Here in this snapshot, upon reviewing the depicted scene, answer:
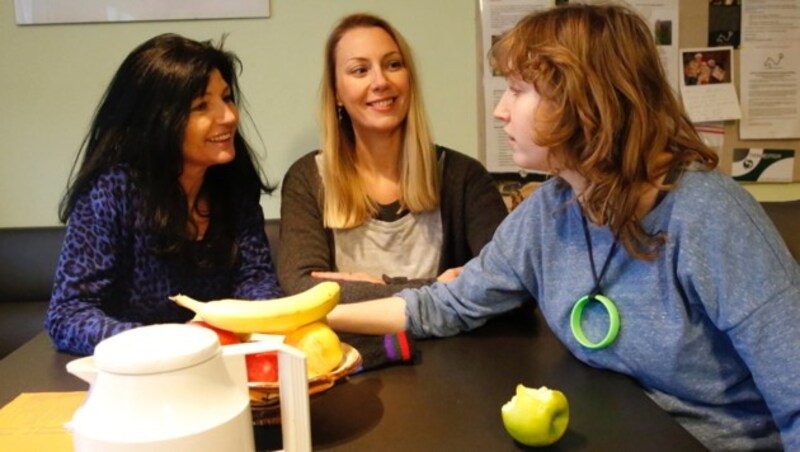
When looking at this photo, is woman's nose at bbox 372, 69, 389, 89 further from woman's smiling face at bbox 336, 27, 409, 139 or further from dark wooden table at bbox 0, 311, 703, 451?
dark wooden table at bbox 0, 311, 703, 451

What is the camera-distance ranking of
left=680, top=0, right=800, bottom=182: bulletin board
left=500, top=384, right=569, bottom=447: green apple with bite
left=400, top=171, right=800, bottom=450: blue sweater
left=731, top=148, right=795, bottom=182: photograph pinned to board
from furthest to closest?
left=731, top=148, right=795, bottom=182: photograph pinned to board, left=680, top=0, right=800, bottom=182: bulletin board, left=400, top=171, right=800, bottom=450: blue sweater, left=500, top=384, right=569, bottom=447: green apple with bite

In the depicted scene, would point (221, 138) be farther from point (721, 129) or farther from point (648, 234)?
point (721, 129)


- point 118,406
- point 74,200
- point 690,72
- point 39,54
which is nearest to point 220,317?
point 118,406

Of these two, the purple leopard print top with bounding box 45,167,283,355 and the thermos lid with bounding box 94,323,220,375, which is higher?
the thermos lid with bounding box 94,323,220,375

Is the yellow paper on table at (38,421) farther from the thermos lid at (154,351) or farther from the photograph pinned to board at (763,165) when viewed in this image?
the photograph pinned to board at (763,165)

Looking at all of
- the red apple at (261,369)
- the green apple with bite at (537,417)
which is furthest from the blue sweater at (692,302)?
the red apple at (261,369)

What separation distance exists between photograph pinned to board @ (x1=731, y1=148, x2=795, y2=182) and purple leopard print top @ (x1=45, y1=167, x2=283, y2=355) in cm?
177

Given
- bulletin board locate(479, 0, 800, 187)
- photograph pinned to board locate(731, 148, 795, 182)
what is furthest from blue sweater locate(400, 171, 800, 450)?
photograph pinned to board locate(731, 148, 795, 182)

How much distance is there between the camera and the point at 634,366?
1018mm

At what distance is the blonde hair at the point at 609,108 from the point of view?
3.23ft

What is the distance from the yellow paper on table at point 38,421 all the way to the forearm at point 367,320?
1.38 ft

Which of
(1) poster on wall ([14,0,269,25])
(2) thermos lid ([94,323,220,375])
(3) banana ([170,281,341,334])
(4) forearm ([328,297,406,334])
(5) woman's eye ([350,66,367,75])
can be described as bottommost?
(4) forearm ([328,297,406,334])

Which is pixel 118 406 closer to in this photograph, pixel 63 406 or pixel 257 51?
pixel 63 406

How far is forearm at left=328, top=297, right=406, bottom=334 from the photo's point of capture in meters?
1.21
